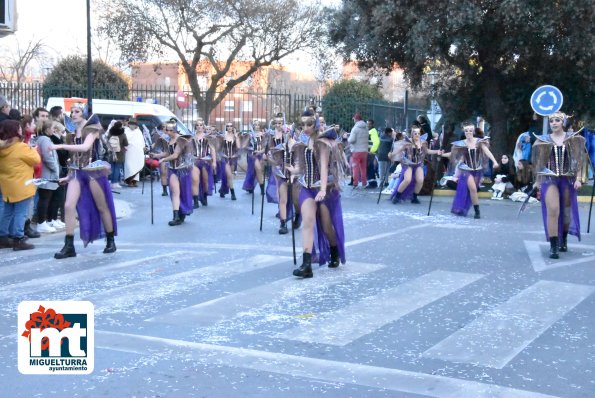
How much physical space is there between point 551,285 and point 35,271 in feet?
18.2

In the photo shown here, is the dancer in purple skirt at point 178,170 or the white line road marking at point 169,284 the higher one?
the dancer in purple skirt at point 178,170

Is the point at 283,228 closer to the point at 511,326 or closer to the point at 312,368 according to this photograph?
the point at 511,326

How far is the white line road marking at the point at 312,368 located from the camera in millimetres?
5438

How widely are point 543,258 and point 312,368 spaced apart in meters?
5.67

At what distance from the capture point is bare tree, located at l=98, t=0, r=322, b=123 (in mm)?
35844

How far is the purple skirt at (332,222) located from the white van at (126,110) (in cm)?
1472

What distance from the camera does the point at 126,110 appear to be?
24.4 meters

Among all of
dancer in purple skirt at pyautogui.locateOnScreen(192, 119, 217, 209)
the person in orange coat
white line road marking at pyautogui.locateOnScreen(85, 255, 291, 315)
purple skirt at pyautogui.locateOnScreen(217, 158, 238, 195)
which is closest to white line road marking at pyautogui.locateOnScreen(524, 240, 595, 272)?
white line road marking at pyautogui.locateOnScreen(85, 255, 291, 315)

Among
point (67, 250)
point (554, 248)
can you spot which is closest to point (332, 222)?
point (554, 248)

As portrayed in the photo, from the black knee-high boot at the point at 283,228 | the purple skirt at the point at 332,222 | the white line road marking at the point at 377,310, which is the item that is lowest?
the white line road marking at the point at 377,310

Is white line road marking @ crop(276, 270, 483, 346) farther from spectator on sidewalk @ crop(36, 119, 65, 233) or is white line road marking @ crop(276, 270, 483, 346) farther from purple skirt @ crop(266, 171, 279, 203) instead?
spectator on sidewalk @ crop(36, 119, 65, 233)

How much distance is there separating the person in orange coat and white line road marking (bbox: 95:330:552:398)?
204 inches

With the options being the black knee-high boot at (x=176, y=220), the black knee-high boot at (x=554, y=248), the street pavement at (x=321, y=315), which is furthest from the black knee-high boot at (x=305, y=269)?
the black knee-high boot at (x=176, y=220)

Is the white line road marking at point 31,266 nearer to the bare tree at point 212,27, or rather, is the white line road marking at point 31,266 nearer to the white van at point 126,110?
the white van at point 126,110
